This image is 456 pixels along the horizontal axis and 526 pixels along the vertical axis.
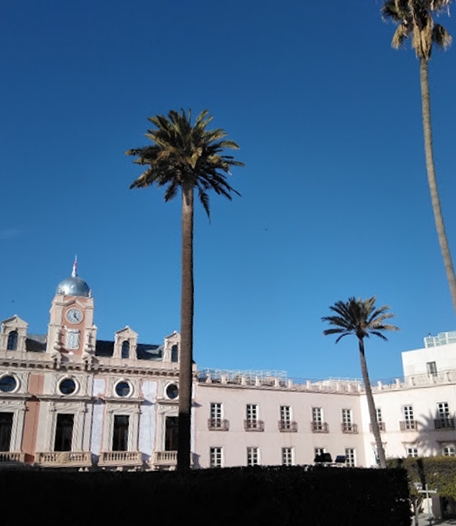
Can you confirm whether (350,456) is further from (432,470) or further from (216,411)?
(216,411)

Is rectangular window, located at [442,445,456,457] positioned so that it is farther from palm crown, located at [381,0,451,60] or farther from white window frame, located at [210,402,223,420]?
palm crown, located at [381,0,451,60]

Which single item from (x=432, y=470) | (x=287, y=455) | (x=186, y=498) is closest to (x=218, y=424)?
(x=287, y=455)

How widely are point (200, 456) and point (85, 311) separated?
1454cm

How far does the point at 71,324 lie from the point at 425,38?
3121cm

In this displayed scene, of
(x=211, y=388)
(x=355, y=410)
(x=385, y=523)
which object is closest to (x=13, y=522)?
(x=385, y=523)

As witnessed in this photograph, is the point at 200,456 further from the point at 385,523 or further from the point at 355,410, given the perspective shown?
the point at 385,523

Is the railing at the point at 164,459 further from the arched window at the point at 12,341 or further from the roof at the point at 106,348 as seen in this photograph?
the arched window at the point at 12,341

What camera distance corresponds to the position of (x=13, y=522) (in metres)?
12.4

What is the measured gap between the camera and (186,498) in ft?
42.5

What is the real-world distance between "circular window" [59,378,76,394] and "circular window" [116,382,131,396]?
341 cm

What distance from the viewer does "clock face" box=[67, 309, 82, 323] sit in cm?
4212

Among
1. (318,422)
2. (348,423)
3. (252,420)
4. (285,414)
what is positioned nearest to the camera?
(252,420)

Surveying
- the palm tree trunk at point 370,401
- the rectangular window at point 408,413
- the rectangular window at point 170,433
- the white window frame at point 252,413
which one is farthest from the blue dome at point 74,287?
the rectangular window at point 408,413

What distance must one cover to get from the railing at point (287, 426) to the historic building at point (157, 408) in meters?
0.11
